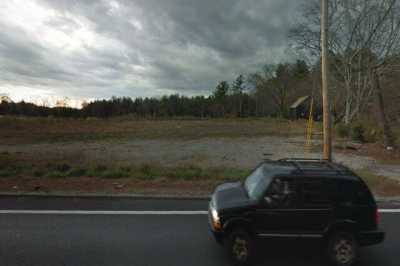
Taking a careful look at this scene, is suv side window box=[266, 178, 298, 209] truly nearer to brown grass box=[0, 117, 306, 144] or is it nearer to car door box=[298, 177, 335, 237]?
car door box=[298, 177, 335, 237]

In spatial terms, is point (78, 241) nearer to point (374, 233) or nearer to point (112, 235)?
point (112, 235)

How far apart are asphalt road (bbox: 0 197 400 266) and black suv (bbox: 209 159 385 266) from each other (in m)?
0.26

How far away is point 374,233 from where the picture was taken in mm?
3330

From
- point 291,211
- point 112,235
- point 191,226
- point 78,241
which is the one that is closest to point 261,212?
point 291,211

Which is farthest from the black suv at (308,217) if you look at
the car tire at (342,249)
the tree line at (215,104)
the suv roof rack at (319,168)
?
the tree line at (215,104)

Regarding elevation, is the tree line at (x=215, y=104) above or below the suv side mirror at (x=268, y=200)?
above

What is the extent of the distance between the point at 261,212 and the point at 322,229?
3.15 feet

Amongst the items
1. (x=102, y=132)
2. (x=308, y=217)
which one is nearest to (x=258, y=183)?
(x=308, y=217)

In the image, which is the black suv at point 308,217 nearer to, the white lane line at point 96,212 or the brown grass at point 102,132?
the white lane line at point 96,212

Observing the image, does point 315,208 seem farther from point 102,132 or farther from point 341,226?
point 102,132

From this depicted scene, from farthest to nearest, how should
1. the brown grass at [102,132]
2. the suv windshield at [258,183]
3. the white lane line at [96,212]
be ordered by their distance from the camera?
the brown grass at [102,132] < the white lane line at [96,212] < the suv windshield at [258,183]

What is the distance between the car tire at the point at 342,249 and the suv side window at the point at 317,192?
52 centimetres

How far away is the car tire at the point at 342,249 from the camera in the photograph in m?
3.28

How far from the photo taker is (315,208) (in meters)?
3.30
